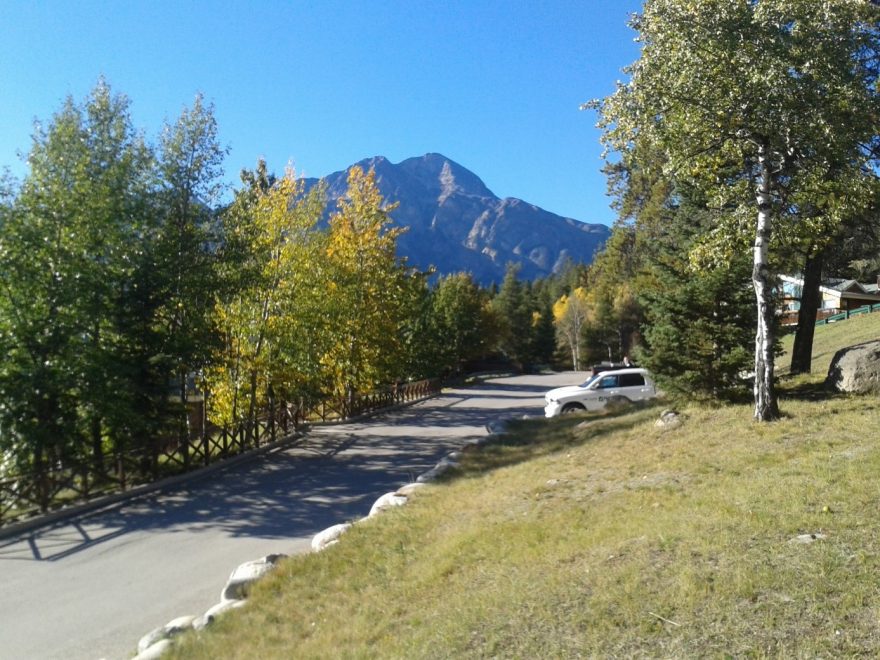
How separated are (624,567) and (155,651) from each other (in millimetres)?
4350

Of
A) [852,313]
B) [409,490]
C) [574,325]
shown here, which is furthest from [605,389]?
[574,325]

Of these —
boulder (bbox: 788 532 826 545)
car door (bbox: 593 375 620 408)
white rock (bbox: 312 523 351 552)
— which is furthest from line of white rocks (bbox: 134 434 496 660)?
car door (bbox: 593 375 620 408)

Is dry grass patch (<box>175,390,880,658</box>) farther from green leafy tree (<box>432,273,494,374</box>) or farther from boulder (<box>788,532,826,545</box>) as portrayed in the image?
green leafy tree (<box>432,273,494,374</box>)

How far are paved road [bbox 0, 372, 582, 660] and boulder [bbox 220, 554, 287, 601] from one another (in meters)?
0.72

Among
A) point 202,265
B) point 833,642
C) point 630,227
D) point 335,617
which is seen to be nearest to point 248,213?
point 202,265

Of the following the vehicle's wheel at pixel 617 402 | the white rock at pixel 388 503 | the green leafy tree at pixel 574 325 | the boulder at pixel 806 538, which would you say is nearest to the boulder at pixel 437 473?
the white rock at pixel 388 503

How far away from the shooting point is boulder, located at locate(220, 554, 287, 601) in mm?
7789

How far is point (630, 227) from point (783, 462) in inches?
1279

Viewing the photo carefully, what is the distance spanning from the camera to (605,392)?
23578 millimetres

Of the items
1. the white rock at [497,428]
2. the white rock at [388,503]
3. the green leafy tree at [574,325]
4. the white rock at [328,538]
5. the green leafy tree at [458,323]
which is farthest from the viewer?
the green leafy tree at [574,325]

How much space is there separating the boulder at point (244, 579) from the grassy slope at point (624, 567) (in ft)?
0.83

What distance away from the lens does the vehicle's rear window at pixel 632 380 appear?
2366 centimetres

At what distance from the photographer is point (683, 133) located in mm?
11742

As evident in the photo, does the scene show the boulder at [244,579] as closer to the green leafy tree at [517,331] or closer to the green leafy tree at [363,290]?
the green leafy tree at [363,290]
